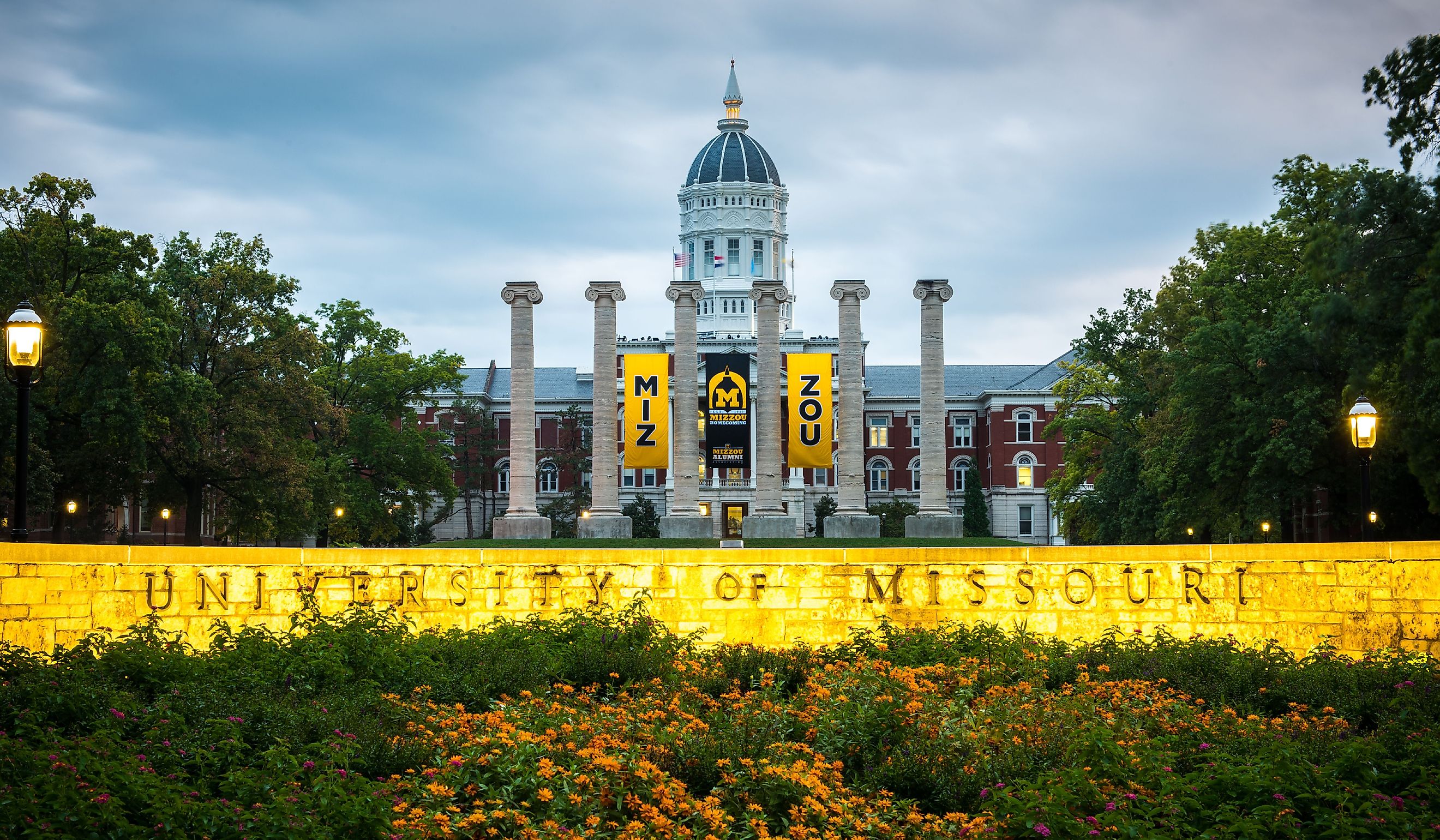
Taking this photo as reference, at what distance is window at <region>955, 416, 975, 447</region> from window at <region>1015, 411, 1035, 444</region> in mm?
5421

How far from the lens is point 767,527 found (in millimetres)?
58594

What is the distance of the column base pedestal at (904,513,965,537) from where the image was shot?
55.4m

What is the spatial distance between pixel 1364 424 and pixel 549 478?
297 feet

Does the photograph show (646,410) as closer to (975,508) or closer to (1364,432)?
(1364,432)

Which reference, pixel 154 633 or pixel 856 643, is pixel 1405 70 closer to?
pixel 856 643

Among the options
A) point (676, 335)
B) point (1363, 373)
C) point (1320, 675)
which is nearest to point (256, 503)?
point (676, 335)

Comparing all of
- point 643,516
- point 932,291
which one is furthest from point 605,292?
point 643,516

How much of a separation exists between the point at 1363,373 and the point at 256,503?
3817 cm

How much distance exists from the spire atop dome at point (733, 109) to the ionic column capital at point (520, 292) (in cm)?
9277

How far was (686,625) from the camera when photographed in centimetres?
2053

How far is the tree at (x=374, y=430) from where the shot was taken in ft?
199

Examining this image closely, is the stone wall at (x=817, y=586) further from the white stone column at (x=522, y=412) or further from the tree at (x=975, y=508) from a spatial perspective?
the tree at (x=975, y=508)

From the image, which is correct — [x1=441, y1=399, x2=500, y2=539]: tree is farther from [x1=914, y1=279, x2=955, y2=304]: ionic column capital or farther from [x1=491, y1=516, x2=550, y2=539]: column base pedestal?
[x1=914, y1=279, x2=955, y2=304]: ionic column capital

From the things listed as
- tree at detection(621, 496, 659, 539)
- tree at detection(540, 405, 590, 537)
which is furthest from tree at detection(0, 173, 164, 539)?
tree at detection(540, 405, 590, 537)
